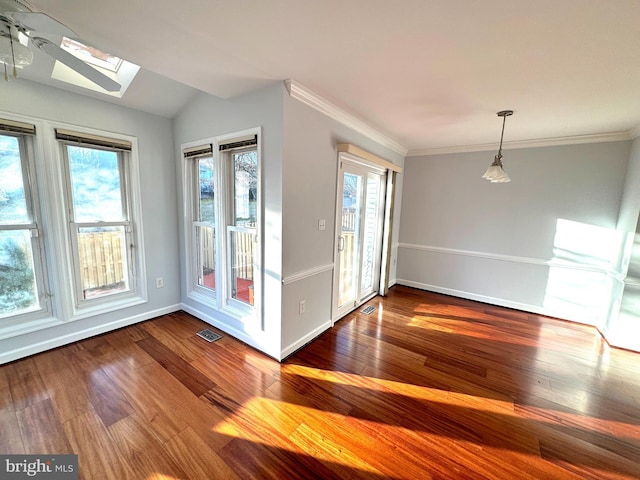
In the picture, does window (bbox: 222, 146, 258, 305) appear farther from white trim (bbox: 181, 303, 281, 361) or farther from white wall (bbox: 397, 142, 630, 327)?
white wall (bbox: 397, 142, 630, 327)

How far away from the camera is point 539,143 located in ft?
10.9

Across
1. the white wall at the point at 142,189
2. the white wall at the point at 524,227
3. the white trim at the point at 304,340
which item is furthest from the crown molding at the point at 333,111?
the white trim at the point at 304,340

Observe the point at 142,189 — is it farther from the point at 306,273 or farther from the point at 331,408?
the point at 331,408

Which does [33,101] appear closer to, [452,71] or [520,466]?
[452,71]

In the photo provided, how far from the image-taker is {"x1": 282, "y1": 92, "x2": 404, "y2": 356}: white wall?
2131 mm

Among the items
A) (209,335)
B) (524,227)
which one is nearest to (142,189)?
(209,335)

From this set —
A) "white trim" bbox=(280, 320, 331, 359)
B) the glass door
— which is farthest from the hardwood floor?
the glass door

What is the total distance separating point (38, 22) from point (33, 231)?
1.88 m

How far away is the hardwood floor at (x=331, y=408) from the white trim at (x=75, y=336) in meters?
0.09

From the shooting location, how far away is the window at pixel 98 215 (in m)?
2.41

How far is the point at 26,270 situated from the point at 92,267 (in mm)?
448

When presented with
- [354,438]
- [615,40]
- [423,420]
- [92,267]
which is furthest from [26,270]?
[615,40]

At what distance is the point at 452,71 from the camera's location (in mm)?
1746

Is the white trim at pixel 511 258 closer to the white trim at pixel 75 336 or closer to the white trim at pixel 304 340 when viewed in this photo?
the white trim at pixel 304 340
